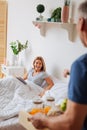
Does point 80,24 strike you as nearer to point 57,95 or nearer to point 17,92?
point 57,95

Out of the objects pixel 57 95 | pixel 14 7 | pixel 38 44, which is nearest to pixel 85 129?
pixel 57 95

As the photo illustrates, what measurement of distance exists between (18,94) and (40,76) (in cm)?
53

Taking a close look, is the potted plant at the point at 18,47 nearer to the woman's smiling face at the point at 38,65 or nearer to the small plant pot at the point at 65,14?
the woman's smiling face at the point at 38,65

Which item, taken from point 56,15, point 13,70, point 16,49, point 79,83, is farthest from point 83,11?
point 16,49

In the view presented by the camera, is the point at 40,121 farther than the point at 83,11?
Yes

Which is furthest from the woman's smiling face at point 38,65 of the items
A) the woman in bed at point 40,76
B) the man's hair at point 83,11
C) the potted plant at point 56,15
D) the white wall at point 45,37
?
the man's hair at point 83,11

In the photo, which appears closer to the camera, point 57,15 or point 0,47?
point 57,15

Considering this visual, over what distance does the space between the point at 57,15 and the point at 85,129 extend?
216 cm

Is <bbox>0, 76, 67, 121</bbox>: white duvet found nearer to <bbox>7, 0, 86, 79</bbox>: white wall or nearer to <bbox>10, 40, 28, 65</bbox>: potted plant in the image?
<bbox>7, 0, 86, 79</bbox>: white wall

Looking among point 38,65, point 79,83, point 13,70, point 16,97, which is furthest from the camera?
point 13,70

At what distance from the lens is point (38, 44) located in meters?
3.54

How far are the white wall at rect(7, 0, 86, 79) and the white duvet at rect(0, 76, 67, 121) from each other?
1.32 feet

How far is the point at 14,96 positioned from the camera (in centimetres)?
258

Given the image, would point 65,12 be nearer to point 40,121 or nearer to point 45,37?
point 45,37
